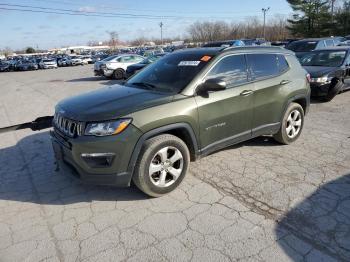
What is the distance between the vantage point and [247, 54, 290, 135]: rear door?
4695 mm

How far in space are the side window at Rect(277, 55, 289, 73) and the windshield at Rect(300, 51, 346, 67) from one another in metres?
5.11

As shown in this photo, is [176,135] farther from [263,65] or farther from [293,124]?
[293,124]

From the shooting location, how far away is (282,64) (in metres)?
5.23

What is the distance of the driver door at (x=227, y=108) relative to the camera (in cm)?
406

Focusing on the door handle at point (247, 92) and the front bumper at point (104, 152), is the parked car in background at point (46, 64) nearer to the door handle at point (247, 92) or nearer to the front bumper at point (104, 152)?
the door handle at point (247, 92)

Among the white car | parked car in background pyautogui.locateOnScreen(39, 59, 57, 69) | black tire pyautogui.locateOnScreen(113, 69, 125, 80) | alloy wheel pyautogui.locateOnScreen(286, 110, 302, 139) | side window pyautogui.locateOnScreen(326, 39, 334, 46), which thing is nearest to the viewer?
alloy wheel pyautogui.locateOnScreen(286, 110, 302, 139)

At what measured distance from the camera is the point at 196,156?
13.5 ft

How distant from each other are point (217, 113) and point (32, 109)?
7.69 metres

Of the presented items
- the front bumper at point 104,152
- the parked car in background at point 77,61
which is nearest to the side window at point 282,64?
the front bumper at point 104,152

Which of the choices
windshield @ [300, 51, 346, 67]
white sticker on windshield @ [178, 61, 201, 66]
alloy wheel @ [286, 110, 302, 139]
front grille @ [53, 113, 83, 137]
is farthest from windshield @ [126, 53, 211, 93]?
windshield @ [300, 51, 346, 67]

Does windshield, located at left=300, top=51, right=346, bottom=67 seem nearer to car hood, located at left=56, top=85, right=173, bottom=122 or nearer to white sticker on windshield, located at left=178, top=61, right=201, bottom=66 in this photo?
white sticker on windshield, located at left=178, top=61, right=201, bottom=66

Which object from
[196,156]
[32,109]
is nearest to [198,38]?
[32,109]

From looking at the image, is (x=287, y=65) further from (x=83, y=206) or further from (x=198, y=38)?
(x=198, y=38)

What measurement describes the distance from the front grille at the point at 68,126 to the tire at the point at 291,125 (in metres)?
3.31
